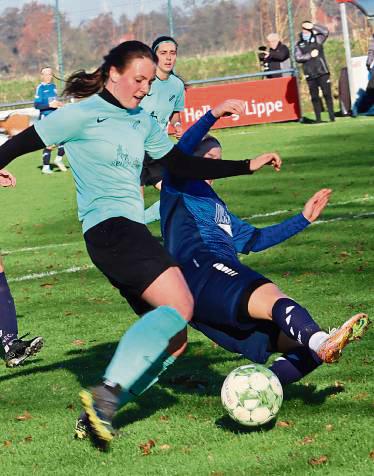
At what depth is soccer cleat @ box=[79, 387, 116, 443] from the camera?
501 centimetres

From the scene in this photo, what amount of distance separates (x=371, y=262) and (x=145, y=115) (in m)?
5.01

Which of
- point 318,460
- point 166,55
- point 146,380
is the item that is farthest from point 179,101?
point 318,460

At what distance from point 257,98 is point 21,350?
61.5 ft

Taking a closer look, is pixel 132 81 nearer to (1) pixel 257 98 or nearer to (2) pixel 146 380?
(2) pixel 146 380

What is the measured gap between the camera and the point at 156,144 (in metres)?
5.87

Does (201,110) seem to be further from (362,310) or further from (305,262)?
(362,310)

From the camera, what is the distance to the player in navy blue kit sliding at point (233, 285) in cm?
536

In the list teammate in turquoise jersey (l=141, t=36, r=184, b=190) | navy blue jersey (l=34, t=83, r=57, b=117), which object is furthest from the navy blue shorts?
navy blue jersey (l=34, t=83, r=57, b=117)

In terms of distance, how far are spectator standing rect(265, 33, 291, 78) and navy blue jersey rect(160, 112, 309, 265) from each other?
2062 centimetres

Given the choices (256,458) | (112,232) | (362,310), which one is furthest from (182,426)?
(362,310)

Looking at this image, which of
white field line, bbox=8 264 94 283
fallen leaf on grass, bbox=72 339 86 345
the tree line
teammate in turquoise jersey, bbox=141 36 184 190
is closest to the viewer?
fallen leaf on grass, bbox=72 339 86 345

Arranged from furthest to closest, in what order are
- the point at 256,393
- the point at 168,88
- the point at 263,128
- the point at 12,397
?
the point at 263,128
the point at 168,88
the point at 12,397
the point at 256,393

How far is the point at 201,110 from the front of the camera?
83.6 feet

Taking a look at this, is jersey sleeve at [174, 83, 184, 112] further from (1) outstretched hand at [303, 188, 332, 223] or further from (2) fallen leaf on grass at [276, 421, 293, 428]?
(2) fallen leaf on grass at [276, 421, 293, 428]
